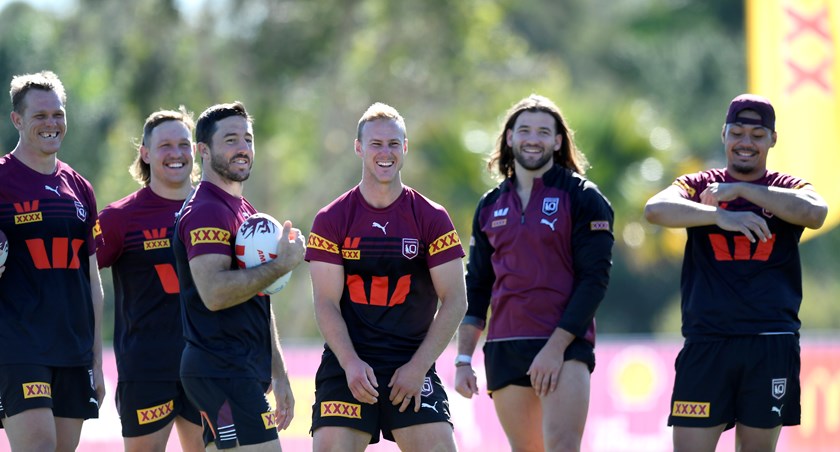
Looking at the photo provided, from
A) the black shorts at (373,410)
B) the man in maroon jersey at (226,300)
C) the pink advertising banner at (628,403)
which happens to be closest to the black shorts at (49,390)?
the man in maroon jersey at (226,300)

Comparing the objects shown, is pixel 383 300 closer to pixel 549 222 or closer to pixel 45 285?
pixel 549 222

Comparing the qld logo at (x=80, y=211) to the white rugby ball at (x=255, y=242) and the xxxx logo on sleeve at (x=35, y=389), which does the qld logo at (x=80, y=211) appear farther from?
the white rugby ball at (x=255, y=242)

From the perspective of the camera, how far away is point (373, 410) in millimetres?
6930

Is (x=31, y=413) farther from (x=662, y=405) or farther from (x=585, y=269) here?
(x=662, y=405)

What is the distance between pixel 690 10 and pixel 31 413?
36555 millimetres

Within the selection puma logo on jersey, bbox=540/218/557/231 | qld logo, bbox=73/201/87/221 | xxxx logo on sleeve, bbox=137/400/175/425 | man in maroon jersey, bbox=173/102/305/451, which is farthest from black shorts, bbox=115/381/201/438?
puma logo on jersey, bbox=540/218/557/231

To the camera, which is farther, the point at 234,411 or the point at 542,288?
the point at 542,288

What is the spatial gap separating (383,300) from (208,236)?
42.0 inches

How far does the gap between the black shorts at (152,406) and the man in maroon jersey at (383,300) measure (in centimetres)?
132

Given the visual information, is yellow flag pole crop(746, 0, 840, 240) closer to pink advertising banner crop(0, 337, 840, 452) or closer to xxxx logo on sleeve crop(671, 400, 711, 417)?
pink advertising banner crop(0, 337, 840, 452)

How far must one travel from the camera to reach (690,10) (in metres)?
41.0

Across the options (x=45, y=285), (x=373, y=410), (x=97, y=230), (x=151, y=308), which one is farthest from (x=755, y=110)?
(x=45, y=285)

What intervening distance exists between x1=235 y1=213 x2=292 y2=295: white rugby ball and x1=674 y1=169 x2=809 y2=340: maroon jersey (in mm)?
2597

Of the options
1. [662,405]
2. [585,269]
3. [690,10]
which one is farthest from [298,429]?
[690,10]
